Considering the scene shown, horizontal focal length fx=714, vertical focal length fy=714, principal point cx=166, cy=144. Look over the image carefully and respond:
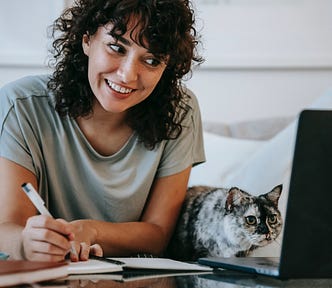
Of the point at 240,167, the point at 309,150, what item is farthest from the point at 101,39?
the point at 240,167

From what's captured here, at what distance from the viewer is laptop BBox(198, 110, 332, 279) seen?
3.38ft

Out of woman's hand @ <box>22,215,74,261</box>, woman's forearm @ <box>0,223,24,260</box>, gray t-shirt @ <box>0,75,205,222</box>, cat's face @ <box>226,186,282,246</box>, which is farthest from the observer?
gray t-shirt @ <box>0,75,205,222</box>

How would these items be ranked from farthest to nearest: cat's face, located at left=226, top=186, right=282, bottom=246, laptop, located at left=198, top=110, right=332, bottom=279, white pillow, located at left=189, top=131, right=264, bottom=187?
1. white pillow, located at left=189, top=131, right=264, bottom=187
2. cat's face, located at left=226, top=186, right=282, bottom=246
3. laptop, located at left=198, top=110, right=332, bottom=279

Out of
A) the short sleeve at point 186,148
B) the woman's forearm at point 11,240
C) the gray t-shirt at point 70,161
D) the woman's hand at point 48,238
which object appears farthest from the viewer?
the short sleeve at point 186,148

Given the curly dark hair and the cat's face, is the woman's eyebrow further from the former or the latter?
the cat's face

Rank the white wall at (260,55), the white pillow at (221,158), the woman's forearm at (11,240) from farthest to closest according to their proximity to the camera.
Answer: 1. the white wall at (260,55)
2. the white pillow at (221,158)
3. the woman's forearm at (11,240)

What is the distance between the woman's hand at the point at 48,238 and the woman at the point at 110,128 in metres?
0.23

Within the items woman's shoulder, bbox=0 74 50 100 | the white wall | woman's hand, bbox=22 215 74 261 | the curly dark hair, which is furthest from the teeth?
the white wall

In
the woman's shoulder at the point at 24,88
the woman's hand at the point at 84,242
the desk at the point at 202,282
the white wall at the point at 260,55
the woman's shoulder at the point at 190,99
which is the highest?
the white wall at the point at 260,55

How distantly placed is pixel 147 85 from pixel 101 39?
14cm

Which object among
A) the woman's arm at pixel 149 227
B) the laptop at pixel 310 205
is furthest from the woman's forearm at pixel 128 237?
the laptop at pixel 310 205

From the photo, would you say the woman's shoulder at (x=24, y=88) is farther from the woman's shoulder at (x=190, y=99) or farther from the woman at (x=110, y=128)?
the woman's shoulder at (x=190, y=99)

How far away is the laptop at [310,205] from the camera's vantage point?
103cm

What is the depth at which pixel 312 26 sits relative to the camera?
2.71 meters
